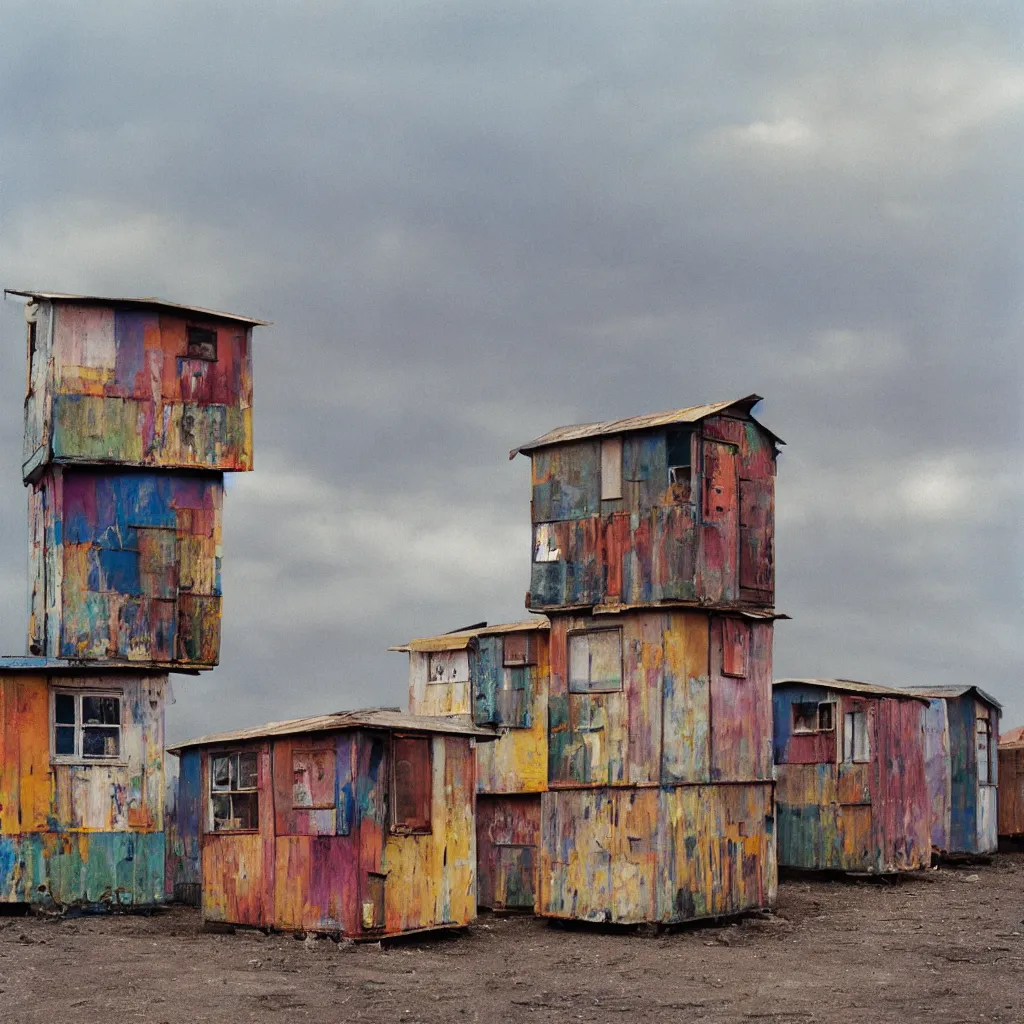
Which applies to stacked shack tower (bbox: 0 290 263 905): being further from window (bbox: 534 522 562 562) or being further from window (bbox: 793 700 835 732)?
window (bbox: 793 700 835 732)

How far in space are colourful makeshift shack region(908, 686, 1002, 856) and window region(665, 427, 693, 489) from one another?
1550 centimetres

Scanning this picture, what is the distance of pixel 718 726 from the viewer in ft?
96.8

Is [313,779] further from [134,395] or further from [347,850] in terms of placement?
[134,395]

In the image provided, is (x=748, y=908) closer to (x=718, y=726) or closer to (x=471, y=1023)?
(x=718, y=726)

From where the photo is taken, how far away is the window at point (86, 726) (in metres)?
31.1

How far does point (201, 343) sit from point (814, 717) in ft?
53.9

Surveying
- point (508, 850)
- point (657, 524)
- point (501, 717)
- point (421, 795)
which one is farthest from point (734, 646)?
point (501, 717)

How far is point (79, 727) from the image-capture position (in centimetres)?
3123

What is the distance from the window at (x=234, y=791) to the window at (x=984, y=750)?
2407 centimetres

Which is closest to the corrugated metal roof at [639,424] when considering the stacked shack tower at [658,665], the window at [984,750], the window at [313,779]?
the stacked shack tower at [658,665]

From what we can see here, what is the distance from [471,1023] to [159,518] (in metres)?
15.2

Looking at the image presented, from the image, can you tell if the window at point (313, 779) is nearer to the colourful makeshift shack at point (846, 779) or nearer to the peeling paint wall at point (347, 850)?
the peeling paint wall at point (347, 850)

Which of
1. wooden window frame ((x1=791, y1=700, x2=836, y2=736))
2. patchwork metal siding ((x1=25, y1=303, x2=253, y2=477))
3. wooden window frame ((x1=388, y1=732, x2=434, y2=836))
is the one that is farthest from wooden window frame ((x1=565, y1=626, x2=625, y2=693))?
wooden window frame ((x1=791, y1=700, x2=836, y2=736))

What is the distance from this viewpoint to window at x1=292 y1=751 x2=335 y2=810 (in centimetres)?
2620
